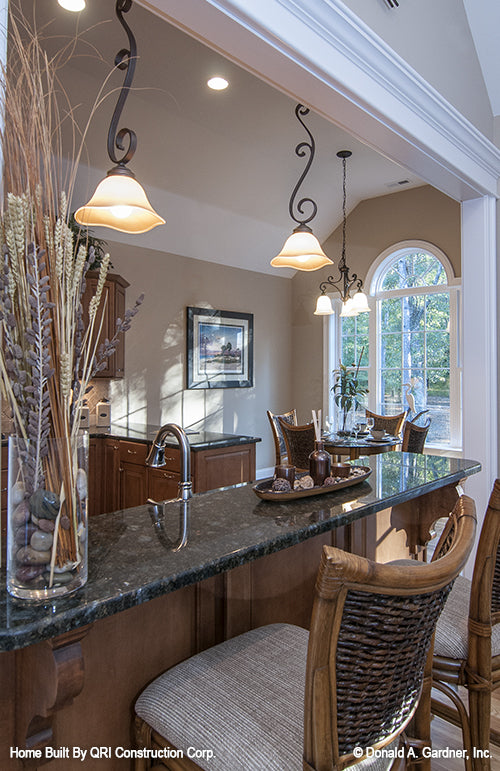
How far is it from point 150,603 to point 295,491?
534mm

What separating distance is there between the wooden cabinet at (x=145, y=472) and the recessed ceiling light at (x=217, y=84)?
2780mm

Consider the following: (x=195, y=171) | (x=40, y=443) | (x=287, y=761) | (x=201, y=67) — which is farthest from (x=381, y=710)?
(x=195, y=171)

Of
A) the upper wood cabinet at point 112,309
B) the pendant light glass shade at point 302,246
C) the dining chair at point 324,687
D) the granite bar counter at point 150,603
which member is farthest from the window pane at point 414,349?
the dining chair at point 324,687

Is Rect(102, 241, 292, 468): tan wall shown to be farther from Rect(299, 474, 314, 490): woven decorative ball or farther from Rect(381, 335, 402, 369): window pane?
Rect(299, 474, 314, 490): woven decorative ball

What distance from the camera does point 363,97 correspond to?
69.3 inches

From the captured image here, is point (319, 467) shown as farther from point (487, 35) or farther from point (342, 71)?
point (487, 35)

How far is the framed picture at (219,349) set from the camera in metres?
6.04

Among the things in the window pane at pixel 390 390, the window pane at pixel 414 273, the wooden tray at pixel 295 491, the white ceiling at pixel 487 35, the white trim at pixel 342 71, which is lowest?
the wooden tray at pixel 295 491

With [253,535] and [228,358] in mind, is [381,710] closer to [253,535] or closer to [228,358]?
[253,535]

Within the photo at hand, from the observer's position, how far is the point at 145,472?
3803 millimetres

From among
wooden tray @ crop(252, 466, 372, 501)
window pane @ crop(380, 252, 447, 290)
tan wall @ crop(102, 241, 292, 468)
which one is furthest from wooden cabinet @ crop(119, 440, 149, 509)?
window pane @ crop(380, 252, 447, 290)

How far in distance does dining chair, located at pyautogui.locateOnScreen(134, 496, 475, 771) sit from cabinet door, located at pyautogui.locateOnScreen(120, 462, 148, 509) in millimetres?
2779

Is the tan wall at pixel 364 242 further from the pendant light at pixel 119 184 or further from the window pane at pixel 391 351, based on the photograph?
the pendant light at pixel 119 184

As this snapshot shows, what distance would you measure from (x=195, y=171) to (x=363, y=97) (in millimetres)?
3583
